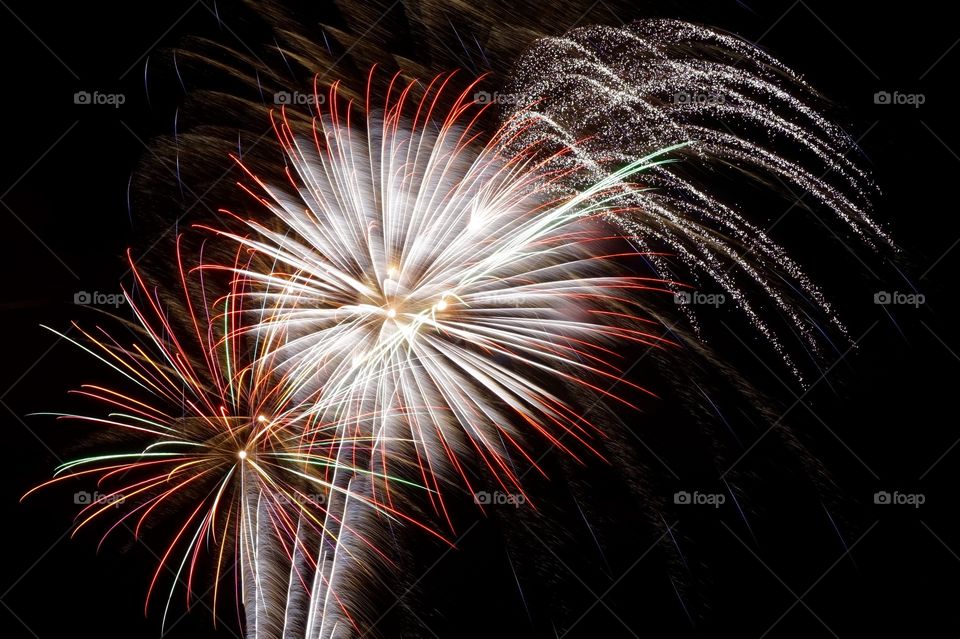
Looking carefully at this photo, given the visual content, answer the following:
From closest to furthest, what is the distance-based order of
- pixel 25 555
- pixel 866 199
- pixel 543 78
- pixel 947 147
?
pixel 543 78 < pixel 866 199 < pixel 947 147 < pixel 25 555

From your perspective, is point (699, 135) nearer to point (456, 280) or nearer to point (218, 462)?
point (456, 280)

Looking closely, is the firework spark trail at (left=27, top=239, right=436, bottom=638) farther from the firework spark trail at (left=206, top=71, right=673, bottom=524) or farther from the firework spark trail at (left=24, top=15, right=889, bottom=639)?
the firework spark trail at (left=206, top=71, right=673, bottom=524)

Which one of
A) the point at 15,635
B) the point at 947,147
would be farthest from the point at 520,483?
the point at 15,635

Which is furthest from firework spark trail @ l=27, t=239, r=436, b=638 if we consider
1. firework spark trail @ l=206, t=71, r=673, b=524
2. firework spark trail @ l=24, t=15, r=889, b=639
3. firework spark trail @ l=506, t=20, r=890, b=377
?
firework spark trail @ l=506, t=20, r=890, b=377

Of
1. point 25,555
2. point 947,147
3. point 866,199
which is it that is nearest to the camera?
point 866,199

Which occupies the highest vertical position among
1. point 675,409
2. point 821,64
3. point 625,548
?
point 821,64

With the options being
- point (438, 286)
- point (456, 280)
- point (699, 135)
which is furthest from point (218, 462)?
point (699, 135)

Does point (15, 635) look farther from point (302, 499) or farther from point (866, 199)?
point (866, 199)

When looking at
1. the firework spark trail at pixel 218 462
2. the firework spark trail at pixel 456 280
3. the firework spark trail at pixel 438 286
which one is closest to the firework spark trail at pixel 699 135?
the firework spark trail at pixel 456 280
